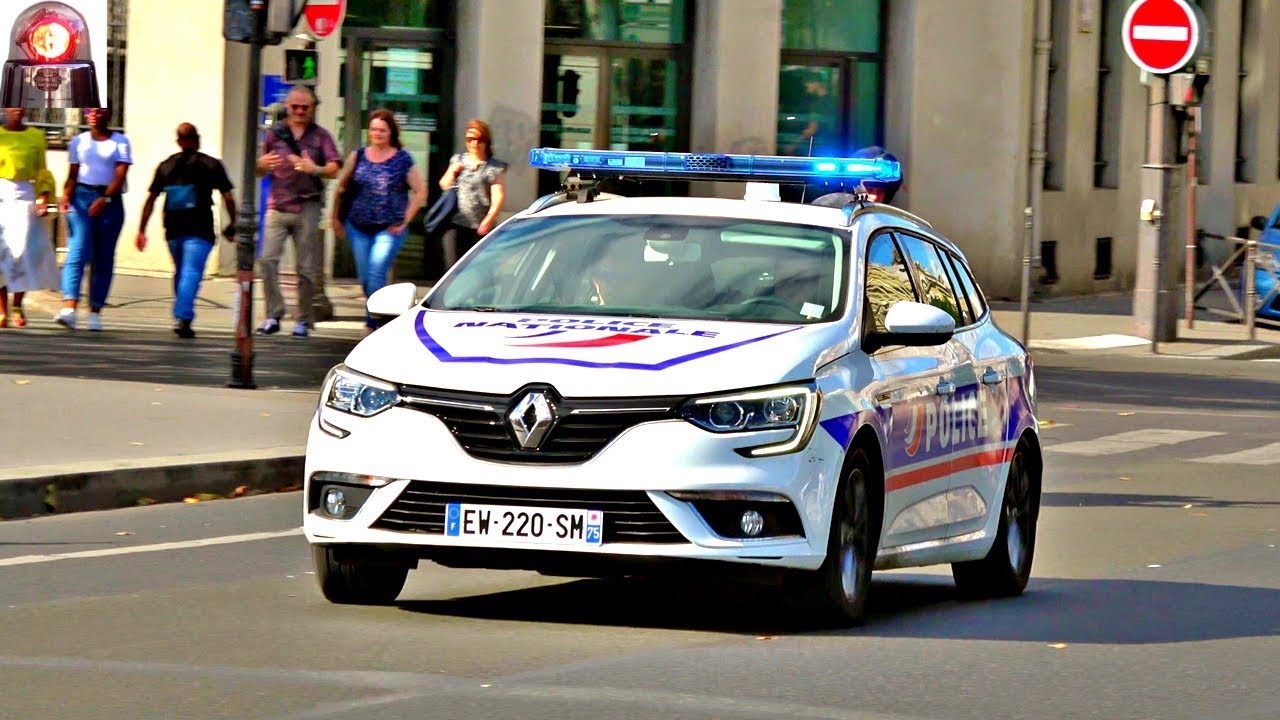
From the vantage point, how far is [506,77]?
95.6 ft

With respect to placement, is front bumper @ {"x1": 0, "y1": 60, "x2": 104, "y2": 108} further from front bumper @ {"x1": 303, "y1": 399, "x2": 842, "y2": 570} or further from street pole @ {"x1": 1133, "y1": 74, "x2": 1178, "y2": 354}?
front bumper @ {"x1": 303, "y1": 399, "x2": 842, "y2": 570}

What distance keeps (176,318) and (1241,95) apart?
2492 cm

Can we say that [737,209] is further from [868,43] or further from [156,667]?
[868,43]

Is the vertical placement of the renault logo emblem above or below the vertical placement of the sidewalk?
above

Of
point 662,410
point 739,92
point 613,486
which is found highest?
point 739,92

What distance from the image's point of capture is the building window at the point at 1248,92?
41.8 metres

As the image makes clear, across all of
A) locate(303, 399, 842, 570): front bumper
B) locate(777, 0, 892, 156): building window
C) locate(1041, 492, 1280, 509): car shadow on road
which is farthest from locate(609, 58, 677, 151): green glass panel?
→ locate(303, 399, 842, 570): front bumper

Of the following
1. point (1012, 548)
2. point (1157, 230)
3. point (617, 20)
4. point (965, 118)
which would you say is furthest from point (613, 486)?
point (965, 118)

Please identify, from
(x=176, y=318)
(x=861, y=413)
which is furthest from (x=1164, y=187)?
(x=861, y=413)

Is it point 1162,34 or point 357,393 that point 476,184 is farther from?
point 357,393

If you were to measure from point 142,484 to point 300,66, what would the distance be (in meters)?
10.5

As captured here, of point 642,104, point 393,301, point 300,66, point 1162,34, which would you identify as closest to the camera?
point 393,301

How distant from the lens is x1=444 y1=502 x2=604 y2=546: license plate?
7953mm

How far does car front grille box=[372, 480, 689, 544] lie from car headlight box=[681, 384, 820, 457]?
30 cm
